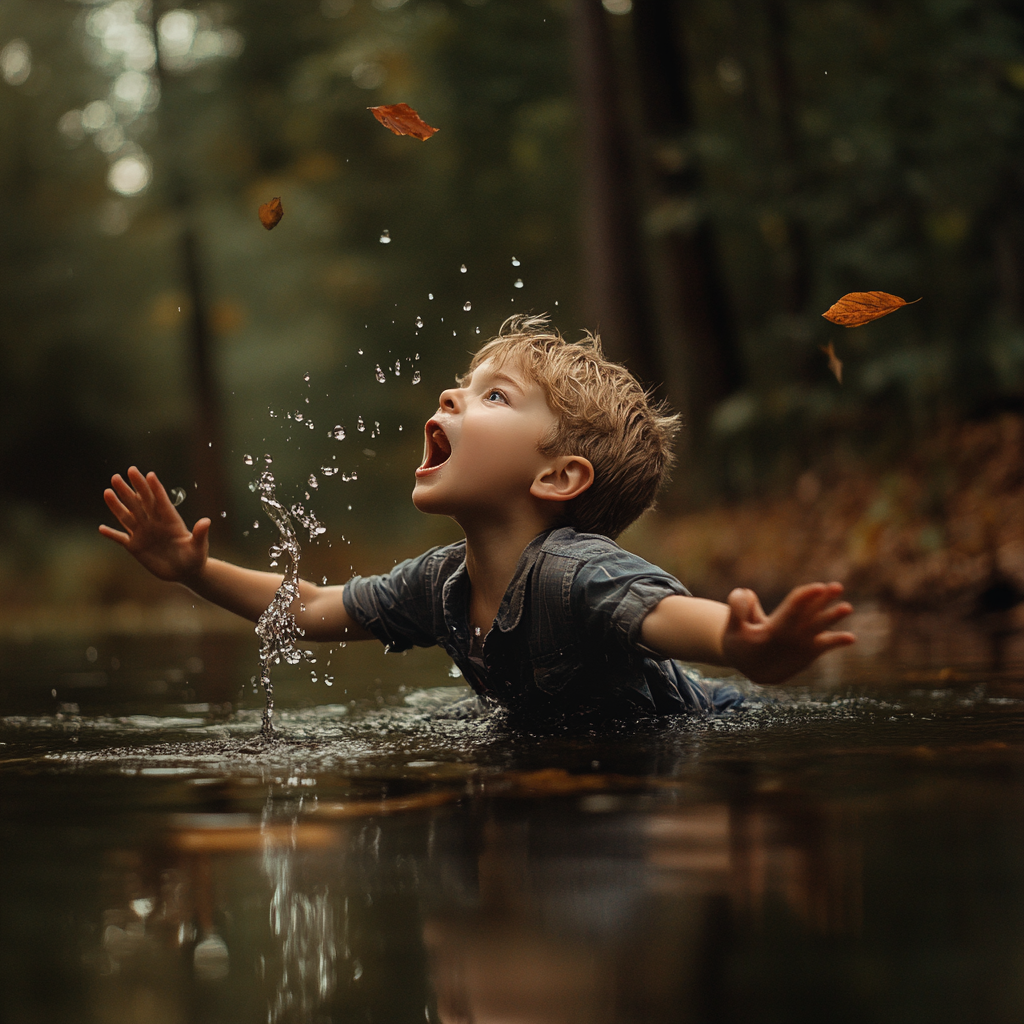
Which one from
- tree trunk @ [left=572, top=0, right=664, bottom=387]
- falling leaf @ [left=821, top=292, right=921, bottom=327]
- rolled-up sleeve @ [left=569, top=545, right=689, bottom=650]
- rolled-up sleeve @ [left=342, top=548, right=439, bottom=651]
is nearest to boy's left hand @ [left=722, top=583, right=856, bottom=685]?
rolled-up sleeve @ [left=569, top=545, right=689, bottom=650]

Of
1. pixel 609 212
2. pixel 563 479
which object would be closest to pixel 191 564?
pixel 563 479

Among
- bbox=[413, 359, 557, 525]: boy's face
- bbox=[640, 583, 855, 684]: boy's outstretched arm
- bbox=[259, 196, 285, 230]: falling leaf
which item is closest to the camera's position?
bbox=[640, 583, 855, 684]: boy's outstretched arm

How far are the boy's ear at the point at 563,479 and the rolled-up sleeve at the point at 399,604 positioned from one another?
0.47 meters

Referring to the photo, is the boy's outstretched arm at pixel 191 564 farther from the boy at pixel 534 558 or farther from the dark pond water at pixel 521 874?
the dark pond water at pixel 521 874

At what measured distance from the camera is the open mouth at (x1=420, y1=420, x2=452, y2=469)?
268 centimetres

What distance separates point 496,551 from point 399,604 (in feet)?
1.55

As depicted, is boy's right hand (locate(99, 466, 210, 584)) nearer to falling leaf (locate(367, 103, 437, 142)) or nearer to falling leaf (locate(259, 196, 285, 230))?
falling leaf (locate(259, 196, 285, 230))

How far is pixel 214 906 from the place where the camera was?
1212mm

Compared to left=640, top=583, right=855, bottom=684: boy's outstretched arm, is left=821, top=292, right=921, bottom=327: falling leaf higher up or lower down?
higher up

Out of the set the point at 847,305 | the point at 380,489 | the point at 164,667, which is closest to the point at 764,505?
the point at 164,667

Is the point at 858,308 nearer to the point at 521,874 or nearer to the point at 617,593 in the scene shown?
the point at 617,593

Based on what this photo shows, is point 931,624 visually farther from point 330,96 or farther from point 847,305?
point 330,96

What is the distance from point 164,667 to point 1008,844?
3.69 m

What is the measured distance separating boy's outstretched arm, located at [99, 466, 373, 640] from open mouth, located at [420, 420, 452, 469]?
0.59 meters
